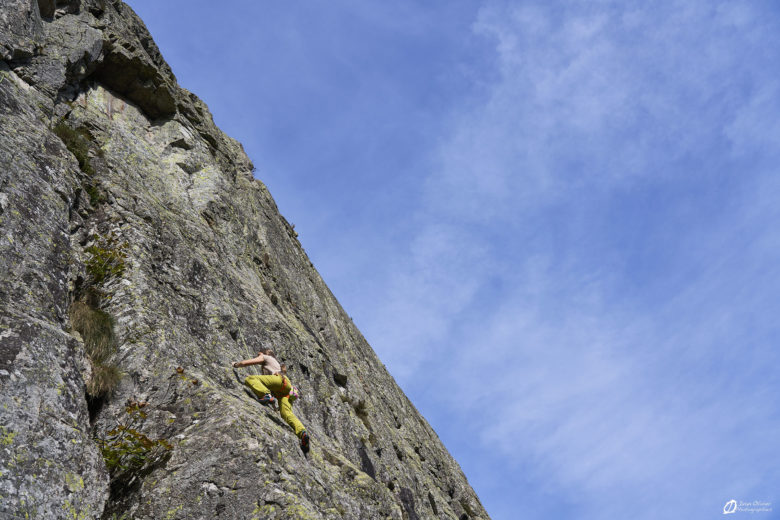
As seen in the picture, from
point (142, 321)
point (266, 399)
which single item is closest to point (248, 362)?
point (266, 399)

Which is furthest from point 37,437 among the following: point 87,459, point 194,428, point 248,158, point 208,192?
point 248,158

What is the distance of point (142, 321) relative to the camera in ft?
40.4

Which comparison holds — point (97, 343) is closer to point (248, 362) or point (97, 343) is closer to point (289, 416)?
point (248, 362)

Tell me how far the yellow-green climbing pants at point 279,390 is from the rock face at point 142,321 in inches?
17.9

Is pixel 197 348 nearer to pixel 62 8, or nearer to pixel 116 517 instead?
pixel 116 517

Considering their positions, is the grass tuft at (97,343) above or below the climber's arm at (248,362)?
below

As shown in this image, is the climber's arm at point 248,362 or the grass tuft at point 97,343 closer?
the grass tuft at point 97,343

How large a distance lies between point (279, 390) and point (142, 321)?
3.34 m

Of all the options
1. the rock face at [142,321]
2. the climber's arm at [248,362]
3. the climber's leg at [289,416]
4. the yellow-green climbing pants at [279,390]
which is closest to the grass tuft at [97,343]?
the rock face at [142,321]

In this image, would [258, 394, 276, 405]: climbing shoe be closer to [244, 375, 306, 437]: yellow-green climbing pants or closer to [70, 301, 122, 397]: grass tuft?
[244, 375, 306, 437]: yellow-green climbing pants

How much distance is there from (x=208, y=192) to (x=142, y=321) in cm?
886

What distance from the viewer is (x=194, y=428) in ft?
35.5

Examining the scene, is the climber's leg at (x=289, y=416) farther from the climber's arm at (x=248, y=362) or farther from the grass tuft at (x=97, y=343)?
the grass tuft at (x=97, y=343)

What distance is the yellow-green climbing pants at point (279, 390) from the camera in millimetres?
13484
